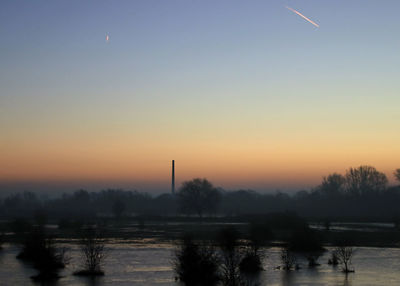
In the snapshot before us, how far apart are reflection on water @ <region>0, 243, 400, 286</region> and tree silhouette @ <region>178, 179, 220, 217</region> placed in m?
69.5

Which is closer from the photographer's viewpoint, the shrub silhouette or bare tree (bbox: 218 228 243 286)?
bare tree (bbox: 218 228 243 286)

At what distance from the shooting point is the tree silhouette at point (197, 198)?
411 feet

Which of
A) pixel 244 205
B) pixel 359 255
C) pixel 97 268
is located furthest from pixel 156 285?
pixel 244 205

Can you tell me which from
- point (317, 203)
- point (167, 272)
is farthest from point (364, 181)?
point (167, 272)

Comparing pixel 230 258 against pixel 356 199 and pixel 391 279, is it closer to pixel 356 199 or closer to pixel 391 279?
pixel 391 279

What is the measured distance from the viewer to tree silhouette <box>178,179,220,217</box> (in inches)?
4931

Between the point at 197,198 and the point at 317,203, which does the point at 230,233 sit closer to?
the point at 197,198

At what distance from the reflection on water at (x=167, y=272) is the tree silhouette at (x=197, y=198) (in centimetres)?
6951

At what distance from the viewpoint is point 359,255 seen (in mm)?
53156

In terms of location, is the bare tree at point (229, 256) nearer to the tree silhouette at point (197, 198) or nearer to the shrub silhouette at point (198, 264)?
the shrub silhouette at point (198, 264)

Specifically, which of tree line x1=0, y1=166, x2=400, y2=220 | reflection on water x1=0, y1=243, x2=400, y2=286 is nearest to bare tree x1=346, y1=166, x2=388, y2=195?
tree line x1=0, y1=166, x2=400, y2=220

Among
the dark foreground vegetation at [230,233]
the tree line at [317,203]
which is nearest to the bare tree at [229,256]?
the dark foreground vegetation at [230,233]

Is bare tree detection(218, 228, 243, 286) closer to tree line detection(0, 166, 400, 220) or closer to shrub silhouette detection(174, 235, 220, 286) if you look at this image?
shrub silhouette detection(174, 235, 220, 286)

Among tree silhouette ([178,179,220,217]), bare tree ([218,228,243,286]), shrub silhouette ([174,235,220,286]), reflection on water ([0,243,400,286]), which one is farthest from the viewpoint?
tree silhouette ([178,179,220,217])
